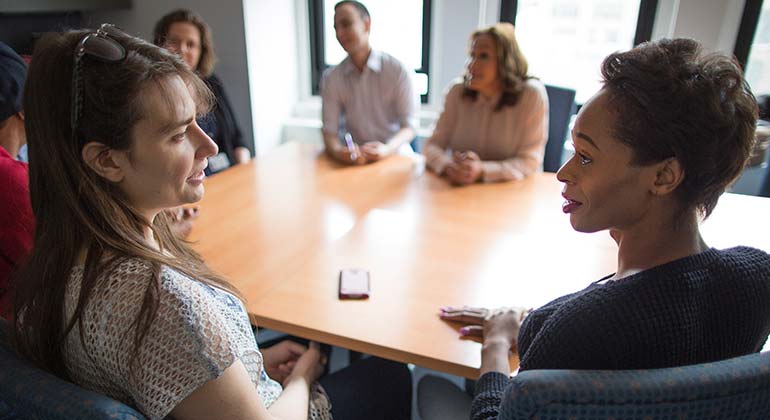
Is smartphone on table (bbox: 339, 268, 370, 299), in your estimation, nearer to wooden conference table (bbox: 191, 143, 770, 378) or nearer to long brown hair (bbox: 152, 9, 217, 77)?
wooden conference table (bbox: 191, 143, 770, 378)

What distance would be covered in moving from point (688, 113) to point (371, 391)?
875 millimetres

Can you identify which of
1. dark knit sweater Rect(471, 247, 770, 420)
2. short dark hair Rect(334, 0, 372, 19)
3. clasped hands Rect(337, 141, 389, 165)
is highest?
short dark hair Rect(334, 0, 372, 19)

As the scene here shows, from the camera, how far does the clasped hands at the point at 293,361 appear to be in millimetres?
1207

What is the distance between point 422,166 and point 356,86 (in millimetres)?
754

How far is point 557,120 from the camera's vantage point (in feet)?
7.88

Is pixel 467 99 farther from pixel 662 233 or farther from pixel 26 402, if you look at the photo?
pixel 26 402

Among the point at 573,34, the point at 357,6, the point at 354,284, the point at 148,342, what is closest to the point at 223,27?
the point at 357,6

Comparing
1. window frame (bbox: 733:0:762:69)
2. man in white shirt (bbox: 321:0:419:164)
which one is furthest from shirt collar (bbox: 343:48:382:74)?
window frame (bbox: 733:0:762:69)

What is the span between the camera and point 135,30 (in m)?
3.40

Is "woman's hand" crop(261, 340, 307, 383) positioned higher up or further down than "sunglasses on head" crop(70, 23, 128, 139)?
further down

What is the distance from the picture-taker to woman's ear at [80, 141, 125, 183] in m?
0.81

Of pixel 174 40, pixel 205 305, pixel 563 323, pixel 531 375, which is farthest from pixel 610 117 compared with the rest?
pixel 174 40

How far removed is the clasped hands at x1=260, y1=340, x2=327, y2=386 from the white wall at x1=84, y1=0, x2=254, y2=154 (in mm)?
2021

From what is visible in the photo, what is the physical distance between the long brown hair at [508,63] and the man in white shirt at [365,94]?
56 centimetres
